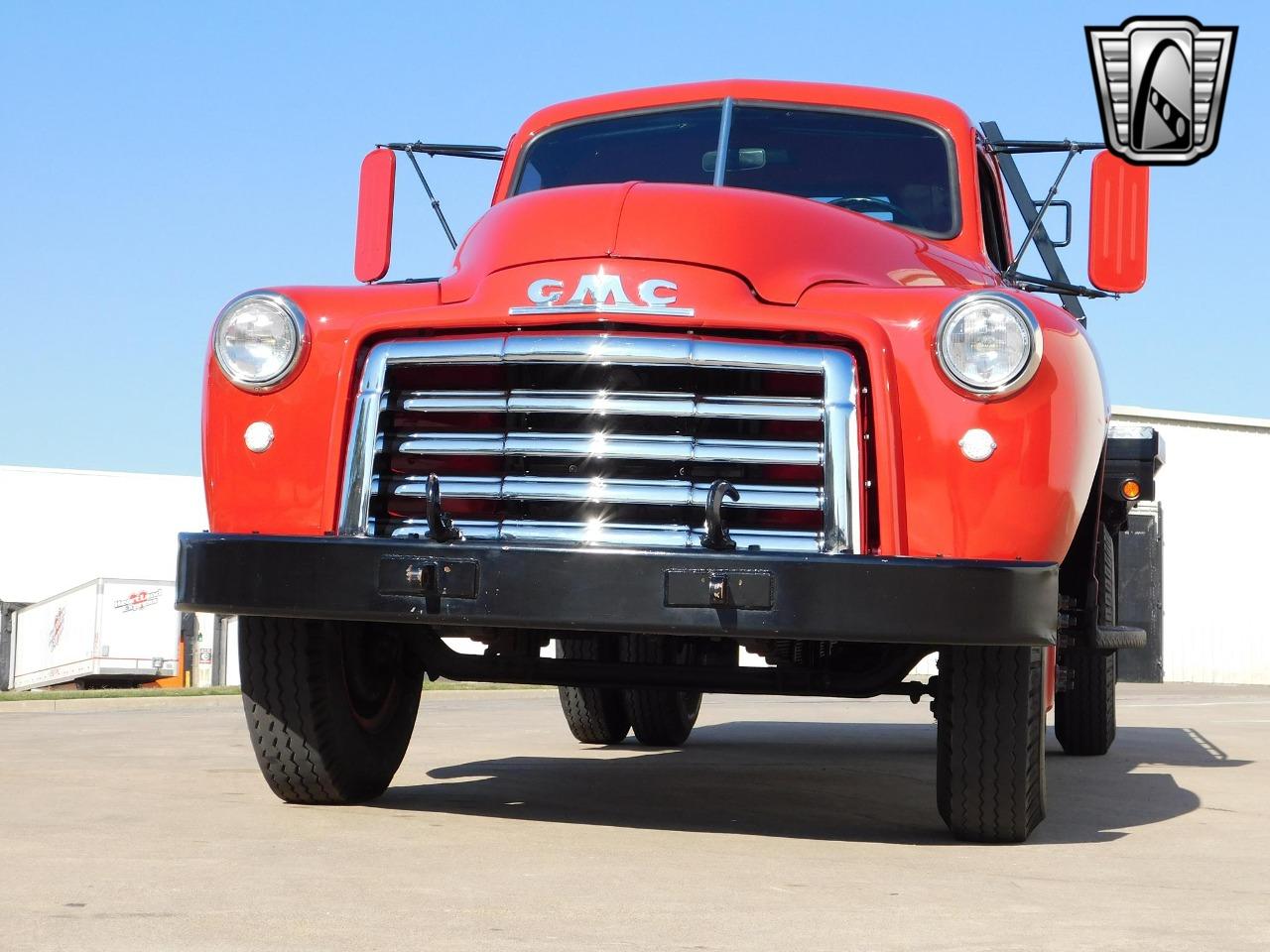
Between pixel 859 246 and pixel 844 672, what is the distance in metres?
1.38

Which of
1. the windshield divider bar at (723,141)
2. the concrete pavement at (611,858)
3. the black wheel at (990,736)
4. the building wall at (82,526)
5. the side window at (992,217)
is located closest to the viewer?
the concrete pavement at (611,858)

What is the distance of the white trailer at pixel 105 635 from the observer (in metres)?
33.7

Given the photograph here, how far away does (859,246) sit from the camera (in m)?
5.60

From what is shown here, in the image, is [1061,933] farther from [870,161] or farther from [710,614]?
[870,161]

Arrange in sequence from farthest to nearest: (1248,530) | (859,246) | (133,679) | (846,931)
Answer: (133,679)
(1248,530)
(859,246)
(846,931)

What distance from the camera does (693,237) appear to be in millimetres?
5121

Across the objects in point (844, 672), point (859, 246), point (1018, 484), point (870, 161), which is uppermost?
point (870, 161)

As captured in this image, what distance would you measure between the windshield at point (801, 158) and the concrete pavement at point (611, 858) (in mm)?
2275

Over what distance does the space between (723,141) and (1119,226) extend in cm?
151

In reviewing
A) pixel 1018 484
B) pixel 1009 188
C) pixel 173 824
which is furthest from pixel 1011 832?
pixel 1009 188

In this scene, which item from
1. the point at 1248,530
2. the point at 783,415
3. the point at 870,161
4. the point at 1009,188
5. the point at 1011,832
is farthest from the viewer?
the point at 1248,530

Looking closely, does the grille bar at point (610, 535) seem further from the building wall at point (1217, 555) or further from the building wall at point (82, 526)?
the building wall at point (82, 526)

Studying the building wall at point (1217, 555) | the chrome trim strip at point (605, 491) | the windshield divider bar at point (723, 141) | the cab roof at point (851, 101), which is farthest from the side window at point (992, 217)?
the building wall at point (1217, 555)

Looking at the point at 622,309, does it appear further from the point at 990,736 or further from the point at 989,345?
the point at 990,736
